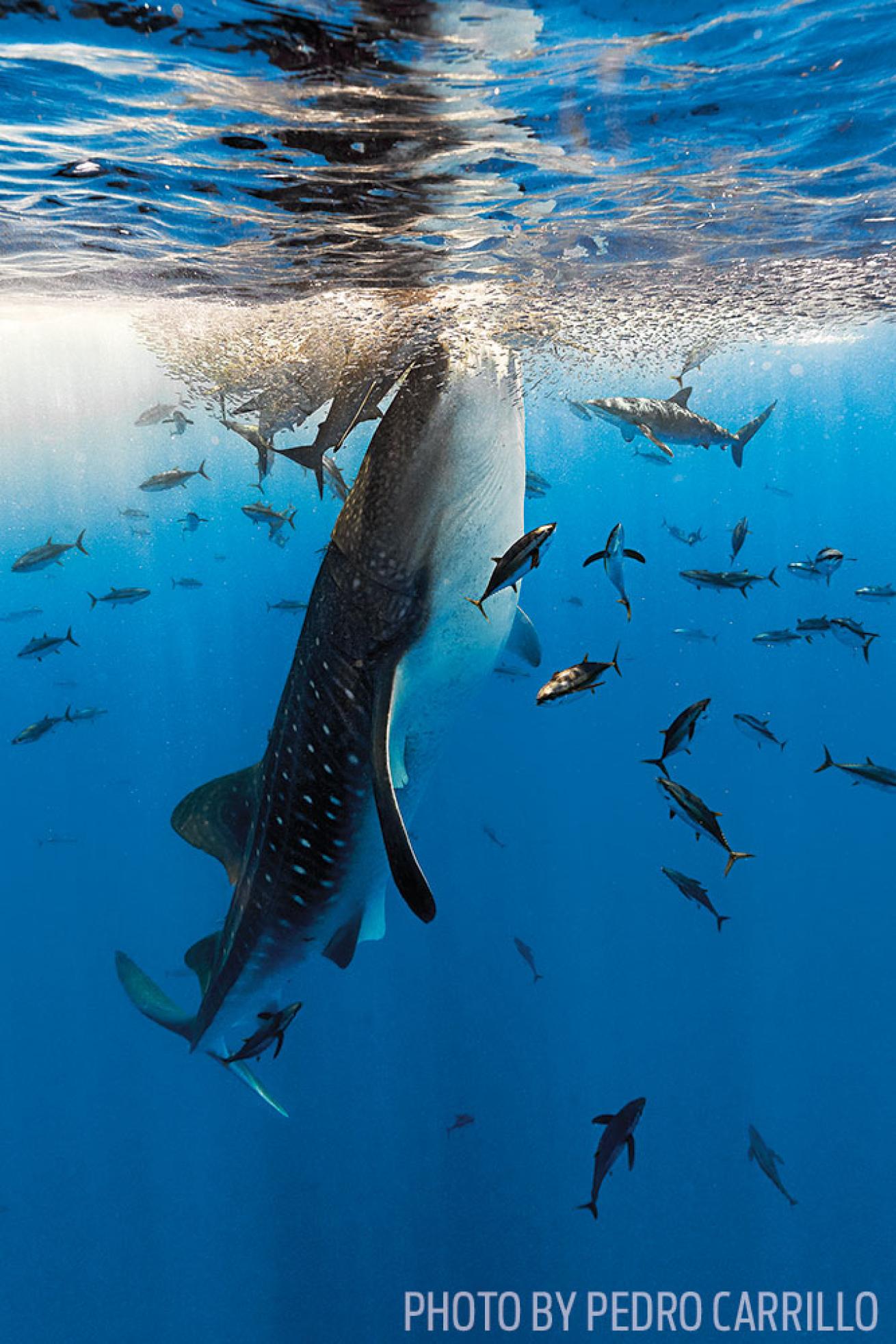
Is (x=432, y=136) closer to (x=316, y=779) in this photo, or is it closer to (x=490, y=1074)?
(x=316, y=779)

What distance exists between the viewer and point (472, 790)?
108 feet

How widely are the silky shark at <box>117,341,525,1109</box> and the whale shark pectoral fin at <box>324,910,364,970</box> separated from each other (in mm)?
10

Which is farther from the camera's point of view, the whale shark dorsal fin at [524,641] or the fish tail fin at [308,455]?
the fish tail fin at [308,455]

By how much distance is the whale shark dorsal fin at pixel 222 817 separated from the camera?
432 centimetres

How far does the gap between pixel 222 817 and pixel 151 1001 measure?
1336mm

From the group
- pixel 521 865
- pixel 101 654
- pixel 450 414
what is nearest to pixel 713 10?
pixel 450 414

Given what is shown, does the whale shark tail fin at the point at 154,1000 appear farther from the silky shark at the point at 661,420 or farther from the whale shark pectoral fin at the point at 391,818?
the silky shark at the point at 661,420

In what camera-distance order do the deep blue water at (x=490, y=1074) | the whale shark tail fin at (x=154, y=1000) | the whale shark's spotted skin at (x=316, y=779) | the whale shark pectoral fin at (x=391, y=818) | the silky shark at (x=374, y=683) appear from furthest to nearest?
the deep blue water at (x=490, y=1074)
the whale shark tail fin at (x=154, y=1000)
the whale shark's spotted skin at (x=316, y=779)
the silky shark at (x=374, y=683)
the whale shark pectoral fin at (x=391, y=818)

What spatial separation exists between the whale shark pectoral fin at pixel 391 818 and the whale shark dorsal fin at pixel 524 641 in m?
1.03

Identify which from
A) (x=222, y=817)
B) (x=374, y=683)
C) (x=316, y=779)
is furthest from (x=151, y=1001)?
(x=374, y=683)

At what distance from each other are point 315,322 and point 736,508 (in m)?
79.7

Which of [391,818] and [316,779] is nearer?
[391,818]

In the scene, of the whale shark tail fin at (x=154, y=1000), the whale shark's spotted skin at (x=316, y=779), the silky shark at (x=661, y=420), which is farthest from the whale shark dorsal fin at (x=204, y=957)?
the silky shark at (x=661, y=420)

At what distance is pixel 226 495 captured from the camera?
7950cm
